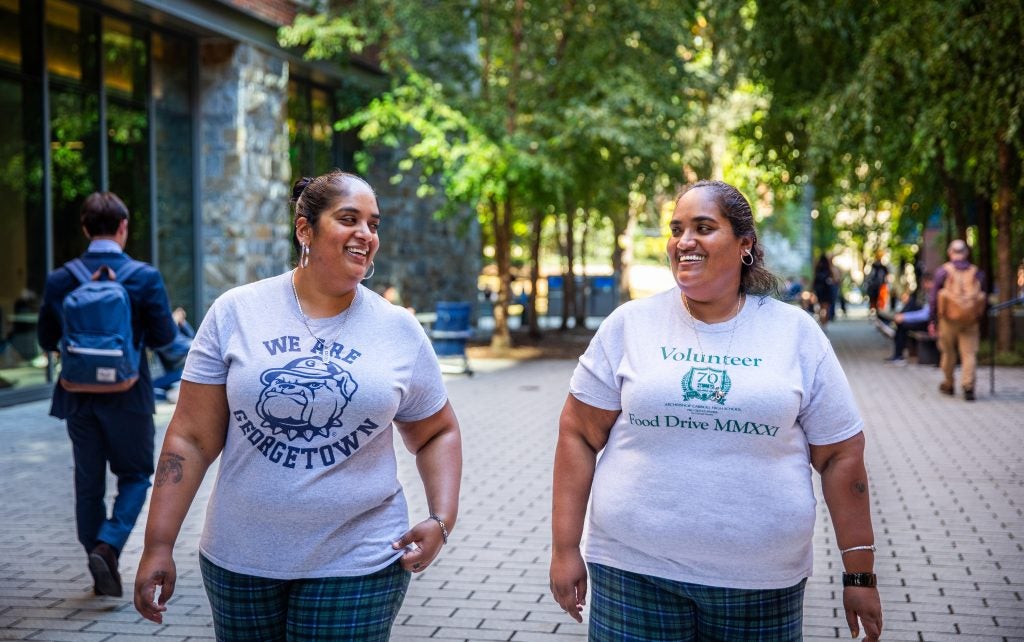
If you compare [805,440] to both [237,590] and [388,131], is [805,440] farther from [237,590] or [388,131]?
[388,131]

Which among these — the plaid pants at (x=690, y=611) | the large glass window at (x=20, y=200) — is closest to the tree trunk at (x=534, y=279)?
the large glass window at (x=20, y=200)

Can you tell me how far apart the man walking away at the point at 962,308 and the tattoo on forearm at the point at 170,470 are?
11.2 metres

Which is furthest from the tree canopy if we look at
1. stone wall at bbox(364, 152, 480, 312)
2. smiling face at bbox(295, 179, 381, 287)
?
smiling face at bbox(295, 179, 381, 287)

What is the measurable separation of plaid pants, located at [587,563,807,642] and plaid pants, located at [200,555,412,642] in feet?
1.78

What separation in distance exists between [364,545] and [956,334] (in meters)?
11.6

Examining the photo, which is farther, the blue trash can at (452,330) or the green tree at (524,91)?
the green tree at (524,91)

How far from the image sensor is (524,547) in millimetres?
6609

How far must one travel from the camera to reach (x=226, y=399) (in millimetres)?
2902

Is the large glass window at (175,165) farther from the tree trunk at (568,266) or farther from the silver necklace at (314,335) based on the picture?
the silver necklace at (314,335)

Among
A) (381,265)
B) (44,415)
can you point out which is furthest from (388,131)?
(44,415)

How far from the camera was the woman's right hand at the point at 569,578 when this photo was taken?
117 inches

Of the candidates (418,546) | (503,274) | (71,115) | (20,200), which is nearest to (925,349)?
(503,274)

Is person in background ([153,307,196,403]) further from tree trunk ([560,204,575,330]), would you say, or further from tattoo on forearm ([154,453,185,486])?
tree trunk ([560,204,575,330])

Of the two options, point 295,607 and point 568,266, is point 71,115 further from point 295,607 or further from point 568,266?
point 568,266
